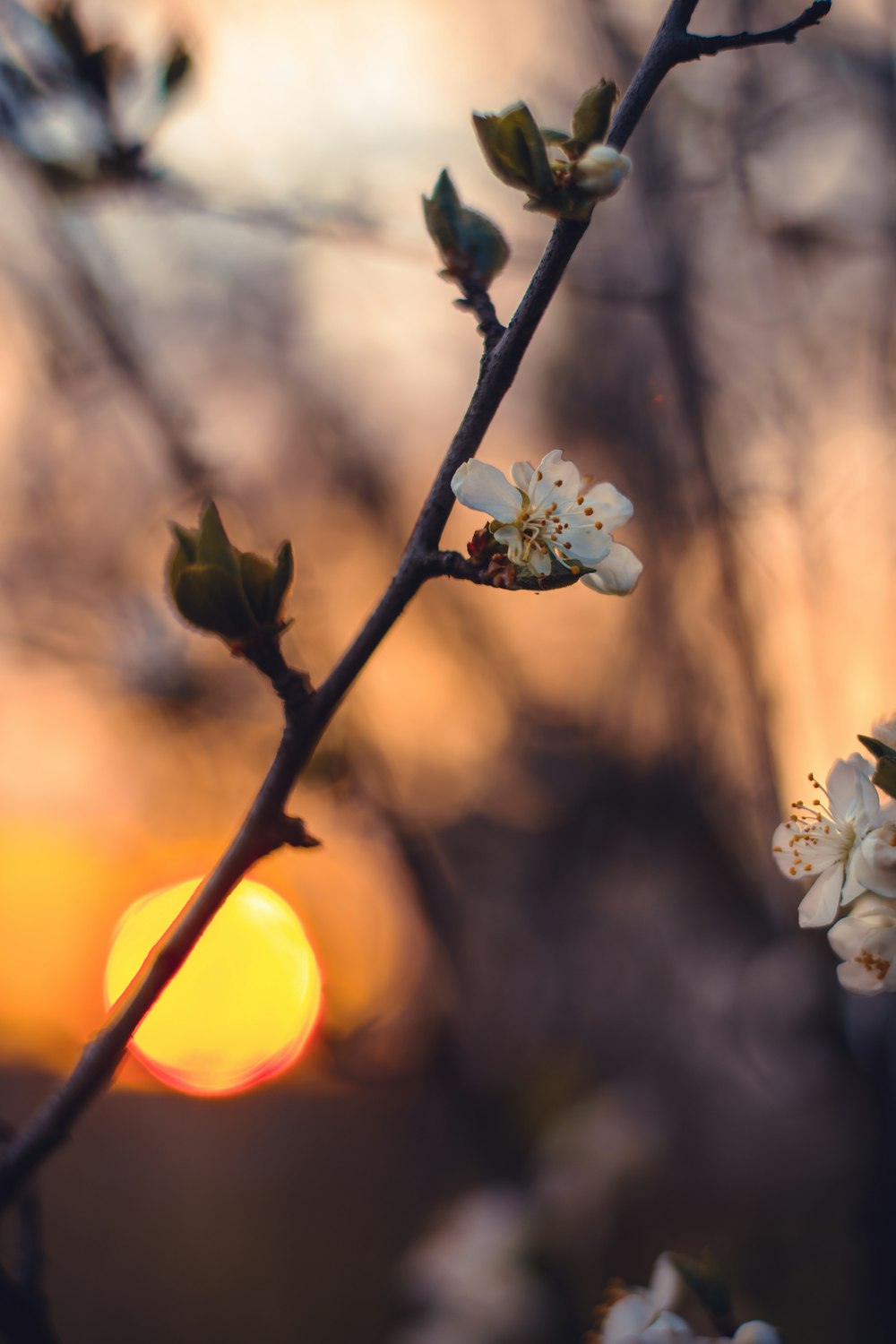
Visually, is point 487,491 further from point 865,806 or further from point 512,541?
point 865,806

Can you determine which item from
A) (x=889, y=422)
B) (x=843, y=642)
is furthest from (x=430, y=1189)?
(x=889, y=422)

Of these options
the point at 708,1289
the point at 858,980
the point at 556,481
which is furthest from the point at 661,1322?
the point at 556,481

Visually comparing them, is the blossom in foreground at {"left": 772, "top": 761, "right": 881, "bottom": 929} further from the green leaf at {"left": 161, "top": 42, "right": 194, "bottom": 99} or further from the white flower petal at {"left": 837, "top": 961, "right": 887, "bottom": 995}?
the green leaf at {"left": 161, "top": 42, "right": 194, "bottom": 99}

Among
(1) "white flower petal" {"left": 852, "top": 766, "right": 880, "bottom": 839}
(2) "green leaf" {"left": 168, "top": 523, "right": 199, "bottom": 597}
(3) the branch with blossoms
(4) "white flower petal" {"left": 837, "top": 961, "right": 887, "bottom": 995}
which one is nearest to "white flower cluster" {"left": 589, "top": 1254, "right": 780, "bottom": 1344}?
(4) "white flower petal" {"left": 837, "top": 961, "right": 887, "bottom": 995}

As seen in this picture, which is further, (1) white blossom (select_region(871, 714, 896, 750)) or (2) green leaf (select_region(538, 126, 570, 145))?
(1) white blossom (select_region(871, 714, 896, 750))

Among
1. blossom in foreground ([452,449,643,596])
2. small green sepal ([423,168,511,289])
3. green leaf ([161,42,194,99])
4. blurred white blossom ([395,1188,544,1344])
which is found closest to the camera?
blossom in foreground ([452,449,643,596])

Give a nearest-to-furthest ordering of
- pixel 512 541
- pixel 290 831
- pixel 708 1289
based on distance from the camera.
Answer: pixel 290 831, pixel 512 541, pixel 708 1289

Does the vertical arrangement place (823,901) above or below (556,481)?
below
